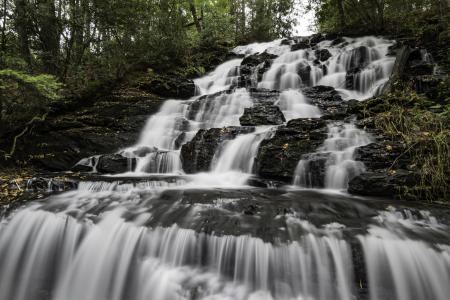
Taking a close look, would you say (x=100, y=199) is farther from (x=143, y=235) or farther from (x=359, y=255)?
(x=359, y=255)

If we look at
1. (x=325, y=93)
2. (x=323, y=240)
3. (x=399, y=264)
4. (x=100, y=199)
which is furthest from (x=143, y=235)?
(x=325, y=93)

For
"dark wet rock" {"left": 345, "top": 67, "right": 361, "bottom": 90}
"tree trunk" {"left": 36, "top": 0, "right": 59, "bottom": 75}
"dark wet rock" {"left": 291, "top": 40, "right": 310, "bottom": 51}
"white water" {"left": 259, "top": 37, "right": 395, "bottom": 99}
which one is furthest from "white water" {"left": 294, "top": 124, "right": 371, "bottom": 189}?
"tree trunk" {"left": 36, "top": 0, "right": 59, "bottom": 75}

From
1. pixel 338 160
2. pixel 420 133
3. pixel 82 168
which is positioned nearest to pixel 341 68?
pixel 420 133

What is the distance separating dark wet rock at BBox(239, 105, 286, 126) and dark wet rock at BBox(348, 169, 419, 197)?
3.66m

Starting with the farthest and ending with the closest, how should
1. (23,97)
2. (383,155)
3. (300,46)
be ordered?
(300,46) → (23,97) → (383,155)

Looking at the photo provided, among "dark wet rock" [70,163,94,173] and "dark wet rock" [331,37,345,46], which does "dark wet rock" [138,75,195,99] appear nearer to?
"dark wet rock" [70,163,94,173]

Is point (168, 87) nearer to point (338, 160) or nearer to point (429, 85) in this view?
point (338, 160)

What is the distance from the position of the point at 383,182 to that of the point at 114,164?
19.7ft

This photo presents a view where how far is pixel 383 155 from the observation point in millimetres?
5715

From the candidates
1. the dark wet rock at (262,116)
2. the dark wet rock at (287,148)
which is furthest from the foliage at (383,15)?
the dark wet rock at (287,148)

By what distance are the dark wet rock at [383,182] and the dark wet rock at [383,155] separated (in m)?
0.19

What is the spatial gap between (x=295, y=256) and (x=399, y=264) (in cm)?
114

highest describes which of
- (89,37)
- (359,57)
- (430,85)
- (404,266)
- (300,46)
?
(300,46)

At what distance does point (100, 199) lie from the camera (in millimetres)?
5516
